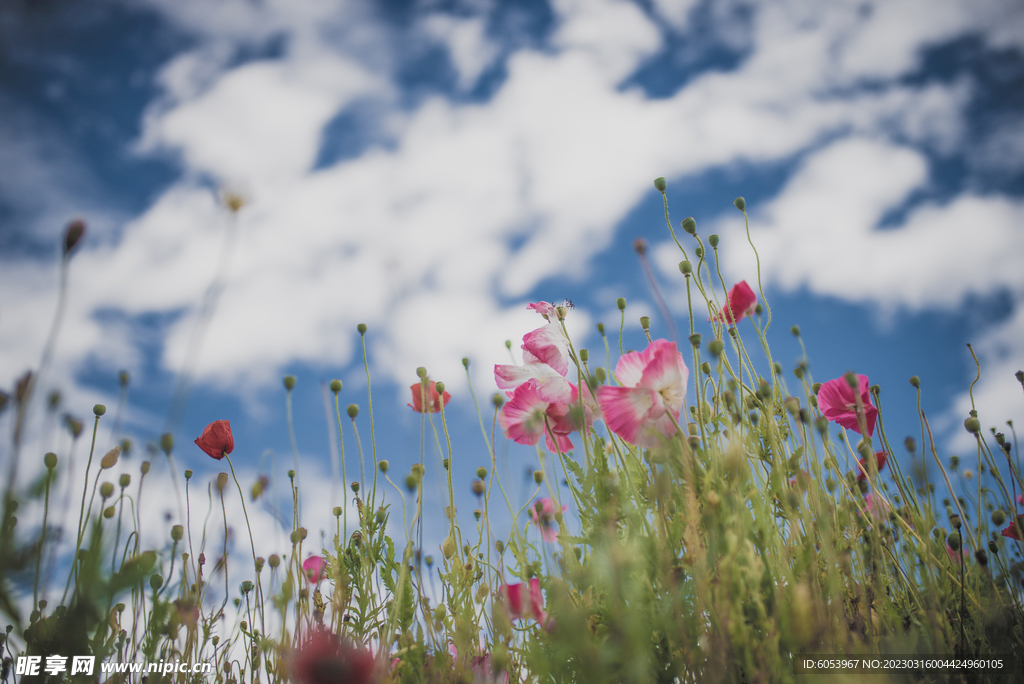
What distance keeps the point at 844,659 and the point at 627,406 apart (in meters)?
0.64

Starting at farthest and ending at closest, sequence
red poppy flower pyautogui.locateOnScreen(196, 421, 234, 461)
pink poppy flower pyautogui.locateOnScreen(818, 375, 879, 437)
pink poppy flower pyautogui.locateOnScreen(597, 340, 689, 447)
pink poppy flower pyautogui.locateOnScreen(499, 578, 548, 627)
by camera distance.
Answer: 1. red poppy flower pyautogui.locateOnScreen(196, 421, 234, 461)
2. pink poppy flower pyautogui.locateOnScreen(818, 375, 879, 437)
3. pink poppy flower pyautogui.locateOnScreen(499, 578, 548, 627)
4. pink poppy flower pyautogui.locateOnScreen(597, 340, 689, 447)

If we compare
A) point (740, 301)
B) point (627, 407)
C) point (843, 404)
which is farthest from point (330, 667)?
point (843, 404)

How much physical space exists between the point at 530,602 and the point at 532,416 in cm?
53

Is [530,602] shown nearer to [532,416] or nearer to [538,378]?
[532,416]

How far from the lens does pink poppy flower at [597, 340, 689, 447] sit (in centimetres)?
129

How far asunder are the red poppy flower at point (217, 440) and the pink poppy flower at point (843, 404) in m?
2.11

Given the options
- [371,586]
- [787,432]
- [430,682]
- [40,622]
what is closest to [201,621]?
[40,622]

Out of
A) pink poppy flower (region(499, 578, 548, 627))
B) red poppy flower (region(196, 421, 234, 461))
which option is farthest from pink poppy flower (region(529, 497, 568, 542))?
red poppy flower (region(196, 421, 234, 461))

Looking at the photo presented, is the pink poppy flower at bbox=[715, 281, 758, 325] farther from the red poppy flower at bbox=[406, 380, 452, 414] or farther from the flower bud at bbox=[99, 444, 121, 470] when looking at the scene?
the flower bud at bbox=[99, 444, 121, 470]

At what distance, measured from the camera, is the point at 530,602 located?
4.96 feet

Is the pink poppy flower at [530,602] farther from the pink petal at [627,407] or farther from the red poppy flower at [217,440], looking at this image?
the red poppy flower at [217,440]

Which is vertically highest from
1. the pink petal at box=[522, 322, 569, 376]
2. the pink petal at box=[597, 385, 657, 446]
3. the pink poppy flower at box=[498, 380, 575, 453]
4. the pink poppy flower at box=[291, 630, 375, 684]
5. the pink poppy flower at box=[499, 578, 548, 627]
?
the pink petal at box=[522, 322, 569, 376]

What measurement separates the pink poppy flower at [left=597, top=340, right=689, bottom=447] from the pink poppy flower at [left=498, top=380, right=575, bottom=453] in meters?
0.24

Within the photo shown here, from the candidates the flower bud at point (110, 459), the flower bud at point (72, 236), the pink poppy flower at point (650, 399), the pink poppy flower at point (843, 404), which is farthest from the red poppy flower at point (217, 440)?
the pink poppy flower at point (843, 404)
